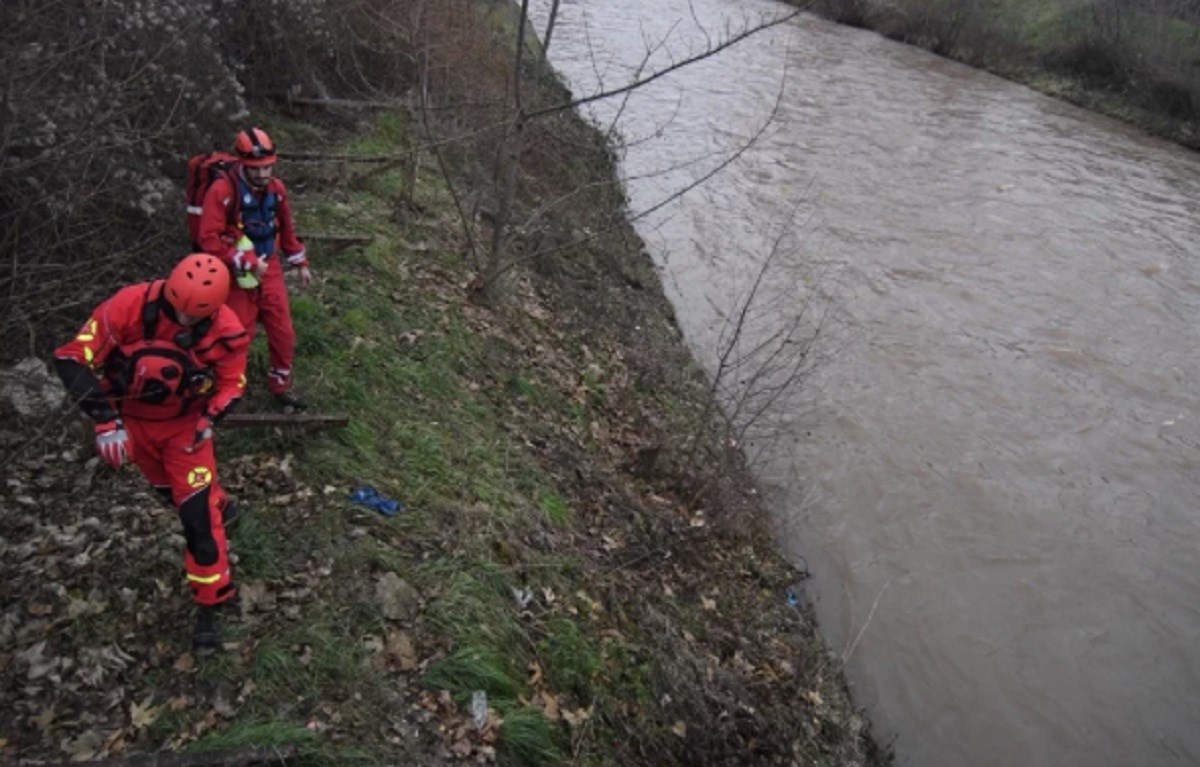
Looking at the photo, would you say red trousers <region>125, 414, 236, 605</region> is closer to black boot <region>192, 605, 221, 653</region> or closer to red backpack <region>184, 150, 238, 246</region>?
black boot <region>192, 605, 221, 653</region>

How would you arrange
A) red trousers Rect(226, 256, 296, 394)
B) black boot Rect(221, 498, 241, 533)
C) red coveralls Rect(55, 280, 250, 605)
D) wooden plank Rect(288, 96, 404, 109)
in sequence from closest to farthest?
1. red coveralls Rect(55, 280, 250, 605)
2. black boot Rect(221, 498, 241, 533)
3. red trousers Rect(226, 256, 296, 394)
4. wooden plank Rect(288, 96, 404, 109)

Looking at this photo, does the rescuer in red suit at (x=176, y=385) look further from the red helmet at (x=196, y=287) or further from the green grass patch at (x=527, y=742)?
the green grass patch at (x=527, y=742)

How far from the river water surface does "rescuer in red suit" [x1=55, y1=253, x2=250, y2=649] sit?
413 cm

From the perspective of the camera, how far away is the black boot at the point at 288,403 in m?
5.73

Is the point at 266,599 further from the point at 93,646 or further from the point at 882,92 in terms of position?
the point at 882,92

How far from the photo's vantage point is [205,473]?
4.04m

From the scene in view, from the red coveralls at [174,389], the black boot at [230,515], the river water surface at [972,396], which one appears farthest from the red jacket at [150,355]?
the river water surface at [972,396]

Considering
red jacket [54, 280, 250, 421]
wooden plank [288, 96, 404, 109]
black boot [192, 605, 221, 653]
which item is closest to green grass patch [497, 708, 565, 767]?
black boot [192, 605, 221, 653]

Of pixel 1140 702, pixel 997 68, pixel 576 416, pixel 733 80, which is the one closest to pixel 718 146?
pixel 733 80

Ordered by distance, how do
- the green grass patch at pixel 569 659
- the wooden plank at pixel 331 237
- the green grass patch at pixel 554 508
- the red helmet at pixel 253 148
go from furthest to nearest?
the wooden plank at pixel 331 237 → the green grass patch at pixel 554 508 → the red helmet at pixel 253 148 → the green grass patch at pixel 569 659

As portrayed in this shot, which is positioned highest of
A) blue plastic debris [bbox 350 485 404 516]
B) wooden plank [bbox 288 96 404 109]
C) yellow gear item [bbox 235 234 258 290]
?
yellow gear item [bbox 235 234 258 290]

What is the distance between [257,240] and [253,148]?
0.61m

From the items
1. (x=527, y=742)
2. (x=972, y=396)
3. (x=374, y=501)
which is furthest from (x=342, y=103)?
(x=527, y=742)

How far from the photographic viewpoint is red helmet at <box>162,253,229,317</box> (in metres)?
3.77
